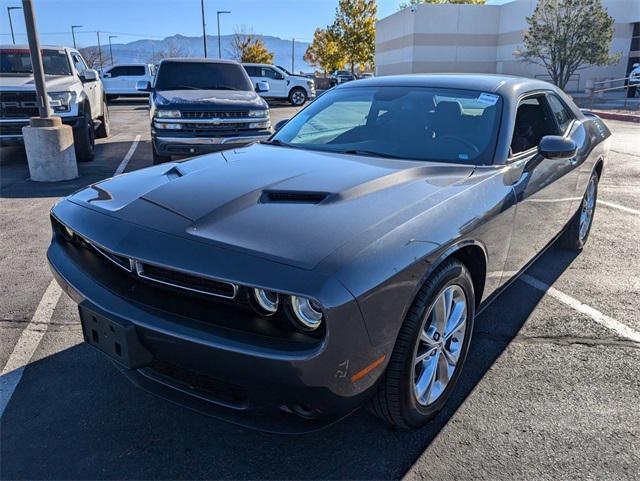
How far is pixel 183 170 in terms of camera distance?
292 centimetres

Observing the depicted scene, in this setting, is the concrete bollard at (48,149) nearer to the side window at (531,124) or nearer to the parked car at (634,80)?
the side window at (531,124)

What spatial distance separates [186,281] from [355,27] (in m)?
50.7

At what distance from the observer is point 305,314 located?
72.8 inches

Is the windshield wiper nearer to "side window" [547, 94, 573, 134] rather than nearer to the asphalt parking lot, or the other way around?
the asphalt parking lot

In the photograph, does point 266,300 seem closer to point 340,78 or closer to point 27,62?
point 27,62

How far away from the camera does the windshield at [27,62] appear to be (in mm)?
9344

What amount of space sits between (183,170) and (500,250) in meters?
1.83

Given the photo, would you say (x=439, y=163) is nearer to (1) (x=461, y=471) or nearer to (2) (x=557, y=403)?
(2) (x=557, y=403)

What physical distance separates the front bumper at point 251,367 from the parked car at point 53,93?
7.56 metres

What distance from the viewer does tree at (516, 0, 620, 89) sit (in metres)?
25.2

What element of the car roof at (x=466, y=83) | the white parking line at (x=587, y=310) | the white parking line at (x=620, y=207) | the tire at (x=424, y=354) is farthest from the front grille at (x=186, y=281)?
the white parking line at (x=620, y=207)

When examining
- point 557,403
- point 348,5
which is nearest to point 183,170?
point 557,403

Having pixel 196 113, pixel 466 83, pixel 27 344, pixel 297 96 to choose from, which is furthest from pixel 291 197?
pixel 297 96

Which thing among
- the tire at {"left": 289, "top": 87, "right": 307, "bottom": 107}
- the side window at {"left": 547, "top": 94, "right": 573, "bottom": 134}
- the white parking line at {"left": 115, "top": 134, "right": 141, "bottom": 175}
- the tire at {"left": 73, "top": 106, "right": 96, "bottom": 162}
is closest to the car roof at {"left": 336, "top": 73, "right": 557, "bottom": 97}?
the side window at {"left": 547, "top": 94, "right": 573, "bottom": 134}
